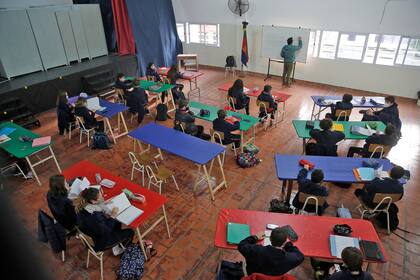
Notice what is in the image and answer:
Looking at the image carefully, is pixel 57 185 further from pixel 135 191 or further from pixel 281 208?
pixel 281 208

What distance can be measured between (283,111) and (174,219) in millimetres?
4468

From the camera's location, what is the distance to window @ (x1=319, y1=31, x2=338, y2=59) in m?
9.38

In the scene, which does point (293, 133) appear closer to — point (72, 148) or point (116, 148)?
point (116, 148)

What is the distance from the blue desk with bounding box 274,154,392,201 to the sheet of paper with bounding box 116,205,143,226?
2.00 metres

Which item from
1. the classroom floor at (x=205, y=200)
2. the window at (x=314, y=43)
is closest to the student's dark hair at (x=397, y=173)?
the classroom floor at (x=205, y=200)

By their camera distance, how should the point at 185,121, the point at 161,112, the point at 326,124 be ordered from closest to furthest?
the point at 326,124 < the point at 185,121 < the point at 161,112

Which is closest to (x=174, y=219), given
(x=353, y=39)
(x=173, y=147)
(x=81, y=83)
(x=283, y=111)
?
(x=173, y=147)

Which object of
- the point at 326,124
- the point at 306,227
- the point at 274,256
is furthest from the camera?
the point at 326,124

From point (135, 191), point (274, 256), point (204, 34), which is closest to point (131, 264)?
point (135, 191)

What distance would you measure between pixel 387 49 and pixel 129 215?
28.7 feet

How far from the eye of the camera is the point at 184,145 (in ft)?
16.4

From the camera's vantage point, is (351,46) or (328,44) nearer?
(351,46)

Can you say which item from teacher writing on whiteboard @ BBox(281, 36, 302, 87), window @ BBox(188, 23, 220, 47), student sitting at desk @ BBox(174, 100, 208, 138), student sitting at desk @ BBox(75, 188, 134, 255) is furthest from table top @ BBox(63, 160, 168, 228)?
window @ BBox(188, 23, 220, 47)

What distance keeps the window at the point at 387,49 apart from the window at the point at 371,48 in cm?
13
